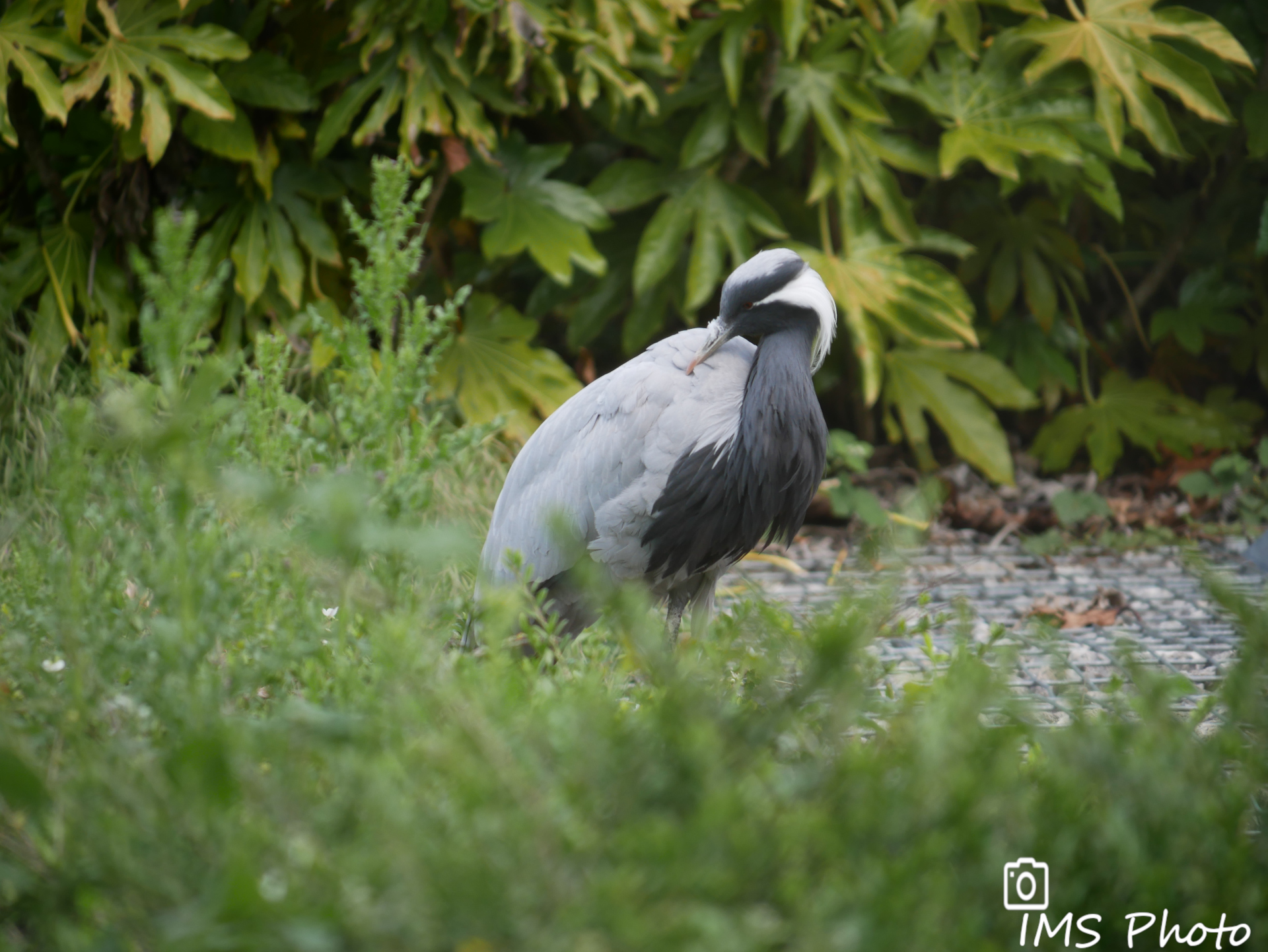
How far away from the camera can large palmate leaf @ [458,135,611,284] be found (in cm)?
367

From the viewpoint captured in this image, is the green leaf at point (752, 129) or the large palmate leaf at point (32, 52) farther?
the green leaf at point (752, 129)

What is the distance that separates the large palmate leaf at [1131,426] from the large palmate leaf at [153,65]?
3309 mm

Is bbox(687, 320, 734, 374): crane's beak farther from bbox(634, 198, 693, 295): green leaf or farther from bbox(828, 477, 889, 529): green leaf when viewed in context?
bbox(828, 477, 889, 529): green leaf

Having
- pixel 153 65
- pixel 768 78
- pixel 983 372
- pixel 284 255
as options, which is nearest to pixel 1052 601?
pixel 983 372

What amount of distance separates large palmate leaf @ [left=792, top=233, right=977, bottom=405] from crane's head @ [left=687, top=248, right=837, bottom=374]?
4.42 feet

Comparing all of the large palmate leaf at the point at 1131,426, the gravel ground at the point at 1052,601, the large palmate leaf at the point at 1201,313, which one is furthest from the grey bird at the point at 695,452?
the large palmate leaf at the point at 1201,313

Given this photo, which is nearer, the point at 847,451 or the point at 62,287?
the point at 62,287

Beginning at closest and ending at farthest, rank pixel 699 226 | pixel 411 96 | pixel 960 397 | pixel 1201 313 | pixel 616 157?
pixel 411 96, pixel 699 226, pixel 960 397, pixel 616 157, pixel 1201 313

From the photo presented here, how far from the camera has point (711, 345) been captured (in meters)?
2.46

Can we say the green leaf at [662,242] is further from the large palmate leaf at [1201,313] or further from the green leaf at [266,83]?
the large palmate leaf at [1201,313]

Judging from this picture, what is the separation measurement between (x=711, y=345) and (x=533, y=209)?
5.06 feet

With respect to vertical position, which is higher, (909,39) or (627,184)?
(909,39)

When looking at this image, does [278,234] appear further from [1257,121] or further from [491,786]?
[1257,121]

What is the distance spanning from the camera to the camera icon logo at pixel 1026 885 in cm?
108
